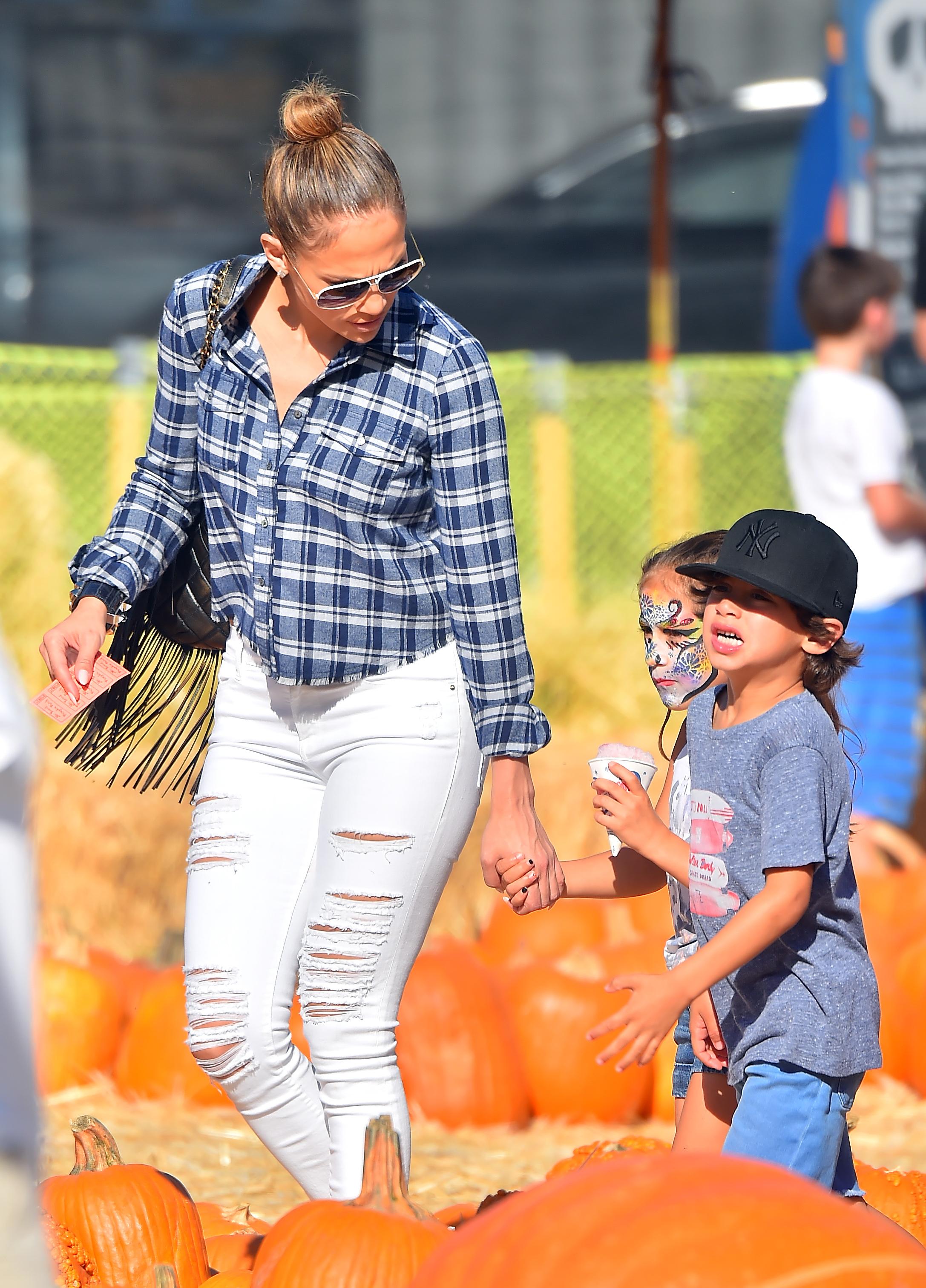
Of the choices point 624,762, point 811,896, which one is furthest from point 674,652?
point 811,896

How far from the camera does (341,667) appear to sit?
265cm

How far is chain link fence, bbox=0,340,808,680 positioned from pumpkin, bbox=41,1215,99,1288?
18.6 ft

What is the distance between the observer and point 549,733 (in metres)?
2.58

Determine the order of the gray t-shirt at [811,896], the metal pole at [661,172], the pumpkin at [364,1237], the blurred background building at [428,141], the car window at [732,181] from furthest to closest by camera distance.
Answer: the car window at [732,181] < the blurred background building at [428,141] < the metal pole at [661,172] < the gray t-shirt at [811,896] < the pumpkin at [364,1237]

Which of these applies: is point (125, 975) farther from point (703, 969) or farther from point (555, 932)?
point (703, 969)

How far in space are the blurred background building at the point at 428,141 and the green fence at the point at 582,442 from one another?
4.30m

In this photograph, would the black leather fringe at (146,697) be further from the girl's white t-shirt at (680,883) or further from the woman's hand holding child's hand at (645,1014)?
the woman's hand holding child's hand at (645,1014)

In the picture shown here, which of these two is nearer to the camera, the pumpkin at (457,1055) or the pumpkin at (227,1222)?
the pumpkin at (227,1222)

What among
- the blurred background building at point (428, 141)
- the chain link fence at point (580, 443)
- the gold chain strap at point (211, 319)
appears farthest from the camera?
the blurred background building at point (428, 141)

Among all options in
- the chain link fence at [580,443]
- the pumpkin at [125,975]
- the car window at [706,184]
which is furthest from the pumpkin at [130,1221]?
the car window at [706,184]

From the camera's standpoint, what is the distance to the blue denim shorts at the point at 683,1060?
8.96 feet

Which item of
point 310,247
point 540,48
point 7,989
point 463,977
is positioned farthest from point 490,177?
point 7,989

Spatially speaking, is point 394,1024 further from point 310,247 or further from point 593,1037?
point 310,247

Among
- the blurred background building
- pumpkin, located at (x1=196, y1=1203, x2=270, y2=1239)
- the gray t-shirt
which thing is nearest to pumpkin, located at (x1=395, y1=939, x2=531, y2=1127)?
pumpkin, located at (x1=196, y1=1203, x2=270, y2=1239)
